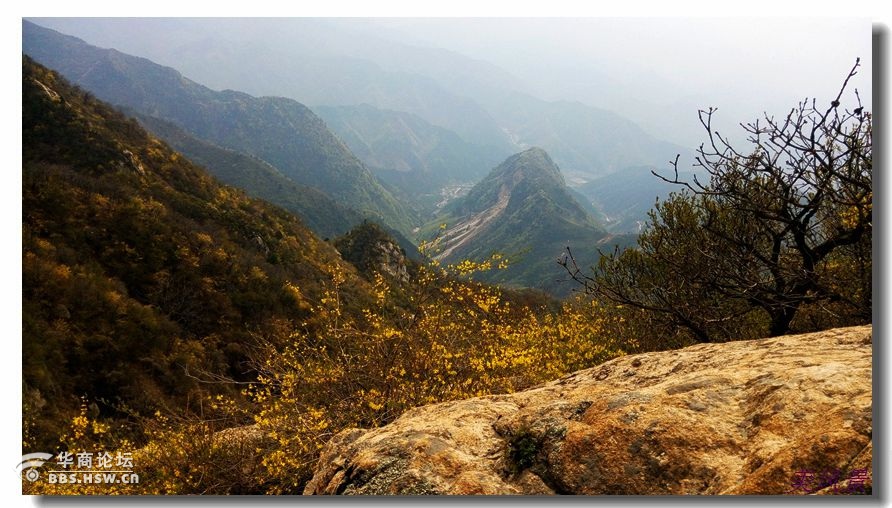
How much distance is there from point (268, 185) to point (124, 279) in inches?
5571

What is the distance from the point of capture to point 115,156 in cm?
3469

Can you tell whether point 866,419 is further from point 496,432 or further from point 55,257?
point 55,257

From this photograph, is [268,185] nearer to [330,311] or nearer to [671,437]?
[330,311]

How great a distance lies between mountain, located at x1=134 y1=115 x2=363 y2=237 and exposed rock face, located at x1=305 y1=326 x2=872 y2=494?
14331 cm

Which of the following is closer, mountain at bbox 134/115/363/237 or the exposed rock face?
the exposed rock face

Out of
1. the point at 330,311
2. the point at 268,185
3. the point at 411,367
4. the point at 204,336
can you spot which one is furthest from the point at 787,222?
the point at 268,185

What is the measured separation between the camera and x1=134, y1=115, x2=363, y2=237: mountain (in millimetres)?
149125

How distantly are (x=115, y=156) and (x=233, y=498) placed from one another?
38454 mm

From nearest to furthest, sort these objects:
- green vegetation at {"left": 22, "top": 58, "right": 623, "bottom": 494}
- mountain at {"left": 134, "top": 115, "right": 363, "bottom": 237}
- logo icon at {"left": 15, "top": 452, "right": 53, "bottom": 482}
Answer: logo icon at {"left": 15, "top": 452, "right": 53, "bottom": 482} < green vegetation at {"left": 22, "top": 58, "right": 623, "bottom": 494} < mountain at {"left": 134, "top": 115, "right": 363, "bottom": 237}

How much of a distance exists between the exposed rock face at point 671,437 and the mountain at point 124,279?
461 cm

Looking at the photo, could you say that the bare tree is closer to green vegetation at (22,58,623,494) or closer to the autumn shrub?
the autumn shrub

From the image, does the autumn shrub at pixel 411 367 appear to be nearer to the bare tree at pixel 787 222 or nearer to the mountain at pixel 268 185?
the bare tree at pixel 787 222

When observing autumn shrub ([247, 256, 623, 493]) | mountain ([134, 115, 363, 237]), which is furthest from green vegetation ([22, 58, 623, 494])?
mountain ([134, 115, 363, 237])

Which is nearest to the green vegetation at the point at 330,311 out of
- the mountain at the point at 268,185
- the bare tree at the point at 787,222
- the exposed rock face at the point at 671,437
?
the bare tree at the point at 787,222
